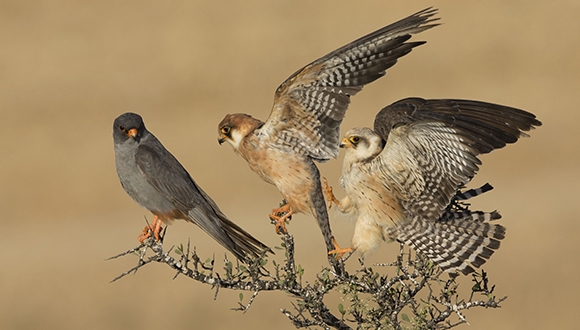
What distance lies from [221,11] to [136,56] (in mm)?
2760

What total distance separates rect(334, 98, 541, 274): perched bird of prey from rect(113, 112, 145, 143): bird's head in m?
1.63

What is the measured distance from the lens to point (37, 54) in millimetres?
21641

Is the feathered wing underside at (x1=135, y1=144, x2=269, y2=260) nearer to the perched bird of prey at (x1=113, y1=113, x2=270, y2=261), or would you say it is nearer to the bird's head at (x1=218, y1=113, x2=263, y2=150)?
the perched bird of prey at (x1=113, y1=113, x2=270, y2=261)

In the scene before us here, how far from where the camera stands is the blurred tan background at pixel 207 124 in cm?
1442

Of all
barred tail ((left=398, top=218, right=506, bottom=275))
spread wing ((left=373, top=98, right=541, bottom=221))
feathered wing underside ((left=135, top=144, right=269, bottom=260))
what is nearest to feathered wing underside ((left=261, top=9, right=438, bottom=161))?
spread wing ((left=373, top=98, right=541, bottom=221))

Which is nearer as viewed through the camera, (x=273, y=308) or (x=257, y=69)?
(x=273, y=308)

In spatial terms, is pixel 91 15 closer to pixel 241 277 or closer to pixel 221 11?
pixel 221 11

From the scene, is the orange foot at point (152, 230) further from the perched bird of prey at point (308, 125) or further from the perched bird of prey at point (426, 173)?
the perched bird of prey at point (426, 173)

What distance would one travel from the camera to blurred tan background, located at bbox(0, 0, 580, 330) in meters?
14.4

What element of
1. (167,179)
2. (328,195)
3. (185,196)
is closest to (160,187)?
(167,179)

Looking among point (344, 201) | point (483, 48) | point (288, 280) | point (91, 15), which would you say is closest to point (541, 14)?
point (483, 48)

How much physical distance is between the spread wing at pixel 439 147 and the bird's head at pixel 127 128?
1888 millimetres

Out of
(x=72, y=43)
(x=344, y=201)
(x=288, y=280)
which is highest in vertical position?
(x=72, y=43)

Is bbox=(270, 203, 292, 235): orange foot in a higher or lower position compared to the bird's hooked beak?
lower
